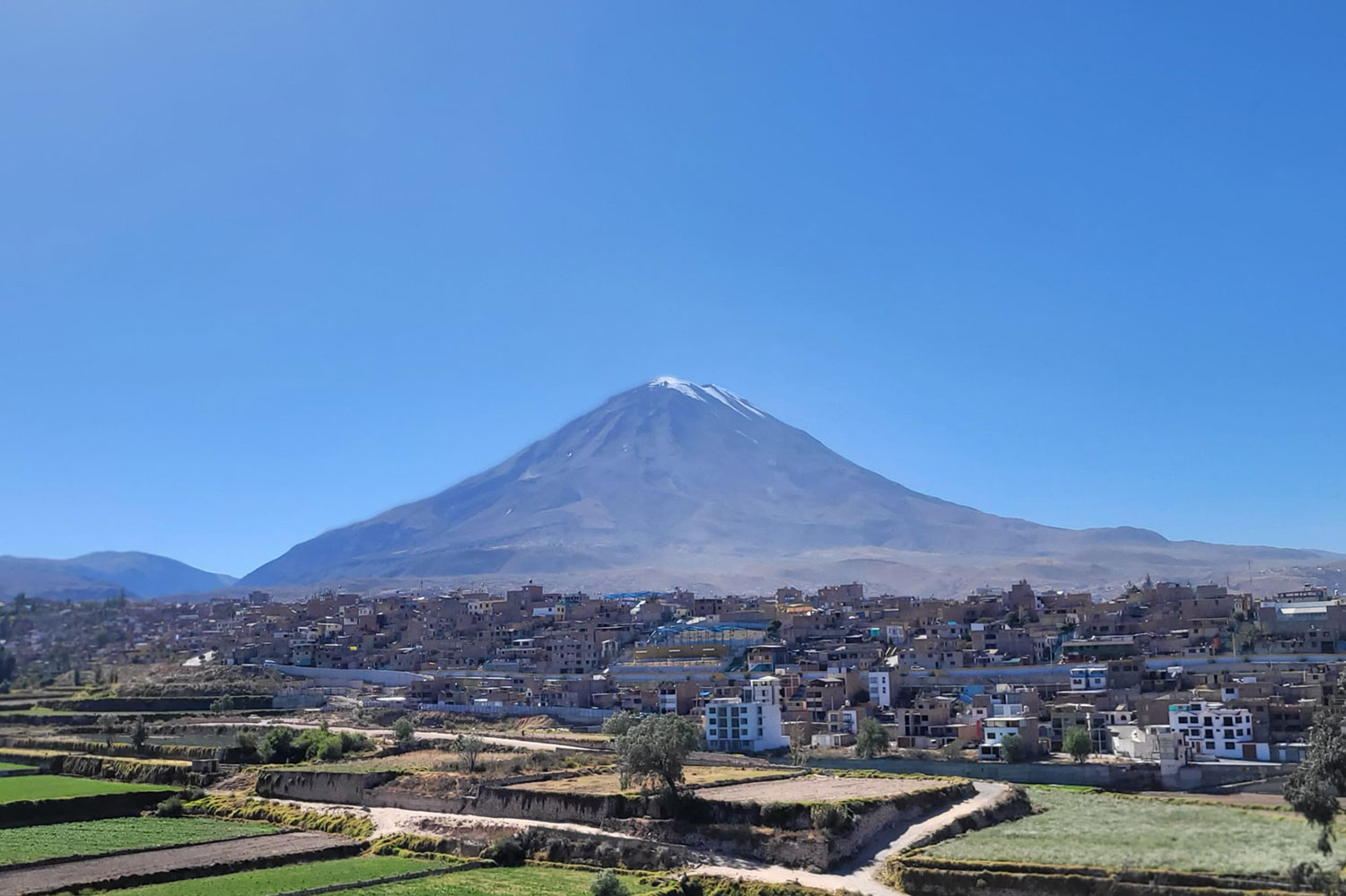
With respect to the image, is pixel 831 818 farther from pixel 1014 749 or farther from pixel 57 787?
pixel 57 787

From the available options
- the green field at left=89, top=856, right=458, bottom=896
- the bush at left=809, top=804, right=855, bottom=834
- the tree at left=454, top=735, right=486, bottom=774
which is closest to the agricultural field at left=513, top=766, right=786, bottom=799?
the bush at left=809, top=804, right=855, bottom=834

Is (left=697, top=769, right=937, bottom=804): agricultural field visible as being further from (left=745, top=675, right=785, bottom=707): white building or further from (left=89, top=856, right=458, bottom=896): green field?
(left=745, top=675, right=785, bottom=707): white building

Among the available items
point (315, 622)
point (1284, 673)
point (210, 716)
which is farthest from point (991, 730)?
point (315, 622)

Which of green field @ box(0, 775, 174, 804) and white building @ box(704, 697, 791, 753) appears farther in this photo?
white building @ box(704, 697, 791, 753)

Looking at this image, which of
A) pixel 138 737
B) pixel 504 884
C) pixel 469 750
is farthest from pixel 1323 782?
pixel 138 737

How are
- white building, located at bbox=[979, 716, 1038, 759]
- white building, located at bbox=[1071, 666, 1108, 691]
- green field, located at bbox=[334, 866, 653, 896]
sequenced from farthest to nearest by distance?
1. white building, located at bbox=[1071, 666, 1108, 691]
2. white building, located at bbox=[979, 716, 1038, 759]
3. green field, located at bbox=[334, 866, 653, 896]

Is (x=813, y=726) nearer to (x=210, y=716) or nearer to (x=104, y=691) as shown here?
(x=210, y=716)
